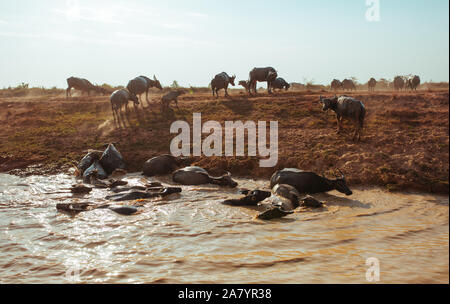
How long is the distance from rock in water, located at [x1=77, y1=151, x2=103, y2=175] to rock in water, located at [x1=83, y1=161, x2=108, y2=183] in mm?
355

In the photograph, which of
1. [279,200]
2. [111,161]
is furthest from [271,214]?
[111,161]

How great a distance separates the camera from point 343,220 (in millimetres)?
6430

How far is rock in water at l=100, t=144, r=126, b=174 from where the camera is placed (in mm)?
11258

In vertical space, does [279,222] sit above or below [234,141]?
below

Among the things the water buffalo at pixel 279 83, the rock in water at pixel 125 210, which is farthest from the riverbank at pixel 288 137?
the water buffalo at pixel 279 83

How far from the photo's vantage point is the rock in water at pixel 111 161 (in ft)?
36.9

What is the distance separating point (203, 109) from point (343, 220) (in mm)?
11074

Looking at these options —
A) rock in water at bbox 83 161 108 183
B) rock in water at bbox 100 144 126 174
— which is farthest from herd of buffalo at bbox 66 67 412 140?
rock in water at bbox 83 161 108 183

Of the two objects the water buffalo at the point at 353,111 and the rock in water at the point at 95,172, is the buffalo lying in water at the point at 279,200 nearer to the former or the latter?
the water buffalo at the point at 353,111

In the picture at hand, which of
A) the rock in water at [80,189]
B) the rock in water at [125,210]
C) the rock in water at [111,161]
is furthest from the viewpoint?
the rock in water at [111,161]

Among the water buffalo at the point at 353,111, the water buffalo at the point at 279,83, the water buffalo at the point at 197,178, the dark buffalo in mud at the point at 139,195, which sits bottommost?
the dark buffalo in mud at the point at 139,195
